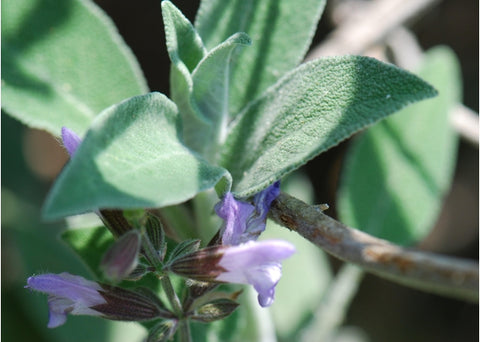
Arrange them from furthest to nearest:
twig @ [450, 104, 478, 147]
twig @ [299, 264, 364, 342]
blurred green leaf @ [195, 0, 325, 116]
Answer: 1. twig @ [450, 104, 478, 147]
2. twig @ [299, 264, 364, 342]
3. blurred green leaf @ [195, 0, 325, 116]

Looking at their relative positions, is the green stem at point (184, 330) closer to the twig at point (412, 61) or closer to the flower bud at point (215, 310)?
the flower bud at point (215, 310)

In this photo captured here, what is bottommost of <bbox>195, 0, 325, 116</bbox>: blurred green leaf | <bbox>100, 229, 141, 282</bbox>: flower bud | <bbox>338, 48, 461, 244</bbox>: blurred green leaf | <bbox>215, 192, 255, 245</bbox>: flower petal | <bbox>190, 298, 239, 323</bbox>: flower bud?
<bbox>338, 48, 461, 244</bbox>: blurred green leaf

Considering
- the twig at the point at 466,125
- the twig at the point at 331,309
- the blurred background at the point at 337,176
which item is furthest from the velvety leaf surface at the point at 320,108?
the blurred background at the point at 337,176

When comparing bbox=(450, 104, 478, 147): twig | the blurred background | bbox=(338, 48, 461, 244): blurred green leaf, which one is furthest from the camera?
the blurred background

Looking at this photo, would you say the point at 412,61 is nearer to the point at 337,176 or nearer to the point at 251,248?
the point at 337,176

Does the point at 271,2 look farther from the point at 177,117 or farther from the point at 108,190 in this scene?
the point at 108,190

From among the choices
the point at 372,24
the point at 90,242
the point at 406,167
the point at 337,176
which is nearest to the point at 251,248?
the point at 90,242

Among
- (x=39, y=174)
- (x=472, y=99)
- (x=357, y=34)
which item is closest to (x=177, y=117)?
(x=357, y=34)

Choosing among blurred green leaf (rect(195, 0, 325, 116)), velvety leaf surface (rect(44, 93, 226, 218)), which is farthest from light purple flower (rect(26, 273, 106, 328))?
blurred green leaf (rect(195, 0, 325, 116))

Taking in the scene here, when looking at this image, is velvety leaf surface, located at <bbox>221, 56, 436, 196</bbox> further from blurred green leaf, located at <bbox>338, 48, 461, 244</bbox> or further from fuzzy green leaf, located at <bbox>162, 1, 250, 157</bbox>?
blurred green leaf, located at <bbox>338, 48, 461, 244</bbox>
